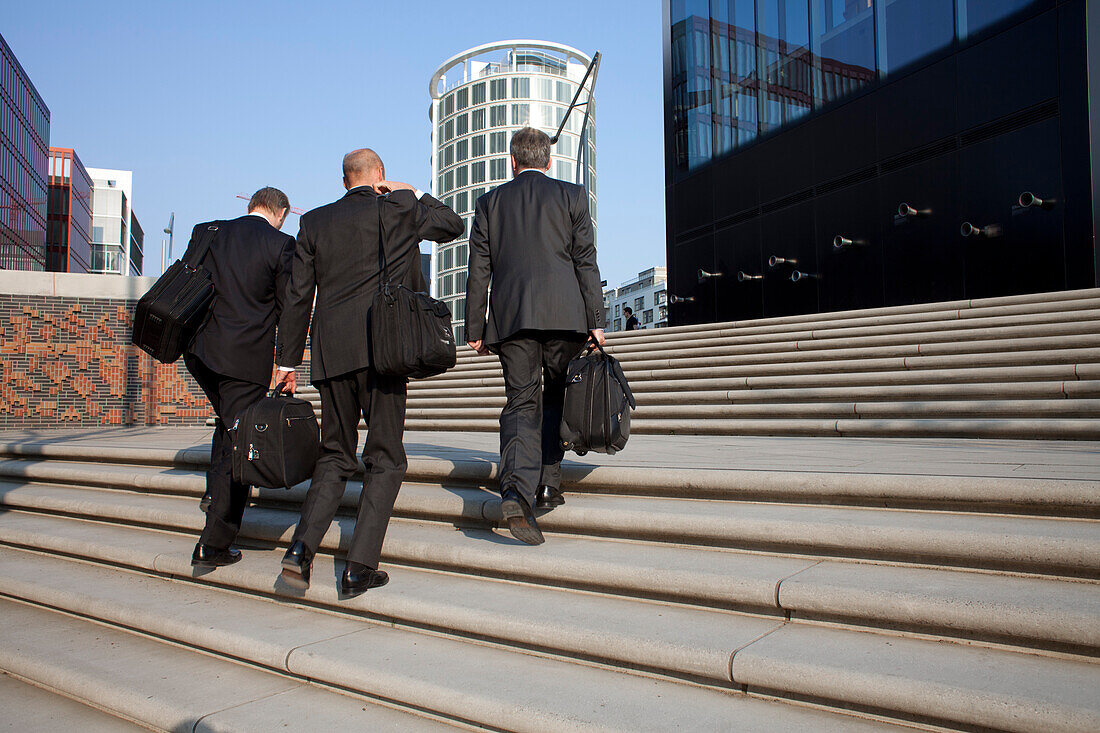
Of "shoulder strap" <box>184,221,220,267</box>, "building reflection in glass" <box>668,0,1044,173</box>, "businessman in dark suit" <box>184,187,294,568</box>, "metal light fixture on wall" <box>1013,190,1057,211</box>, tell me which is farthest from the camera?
"building reflection in glass" <box>668,0,1044,173</box>

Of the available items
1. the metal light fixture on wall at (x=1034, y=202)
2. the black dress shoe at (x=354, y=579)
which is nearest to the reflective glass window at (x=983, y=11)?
the metal light fixture on wall at (x=1034, y=202)

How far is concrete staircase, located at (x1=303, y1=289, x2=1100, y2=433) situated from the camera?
20.7ft

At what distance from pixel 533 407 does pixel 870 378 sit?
5.31 metres

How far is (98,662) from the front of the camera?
3184 millimetres

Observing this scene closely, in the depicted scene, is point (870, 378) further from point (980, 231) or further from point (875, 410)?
point (980, 231)

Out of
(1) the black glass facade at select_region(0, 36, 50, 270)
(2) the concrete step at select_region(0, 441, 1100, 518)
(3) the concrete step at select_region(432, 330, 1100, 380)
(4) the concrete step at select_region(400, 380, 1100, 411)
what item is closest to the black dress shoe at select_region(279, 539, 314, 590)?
(2) the concrete step at select_region(0, 441, 1100, 518)

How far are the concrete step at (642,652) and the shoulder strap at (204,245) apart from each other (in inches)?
64.3

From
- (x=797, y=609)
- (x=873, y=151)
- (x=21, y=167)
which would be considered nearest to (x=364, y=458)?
(x=797, y=609)

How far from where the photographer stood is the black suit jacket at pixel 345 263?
11.3 feet

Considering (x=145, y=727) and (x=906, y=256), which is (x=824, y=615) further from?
(x=906, y=256)

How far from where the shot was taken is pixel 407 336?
327 cm

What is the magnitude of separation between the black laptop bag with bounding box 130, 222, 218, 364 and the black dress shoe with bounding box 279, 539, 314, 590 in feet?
4.60

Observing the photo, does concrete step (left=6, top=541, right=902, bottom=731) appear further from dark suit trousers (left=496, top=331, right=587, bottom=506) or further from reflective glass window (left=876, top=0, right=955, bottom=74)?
reflective glass window (left=876, top=0, right=955, bottom=74)

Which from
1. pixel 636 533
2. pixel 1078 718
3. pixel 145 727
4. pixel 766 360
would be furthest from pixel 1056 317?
pixel 145 727
